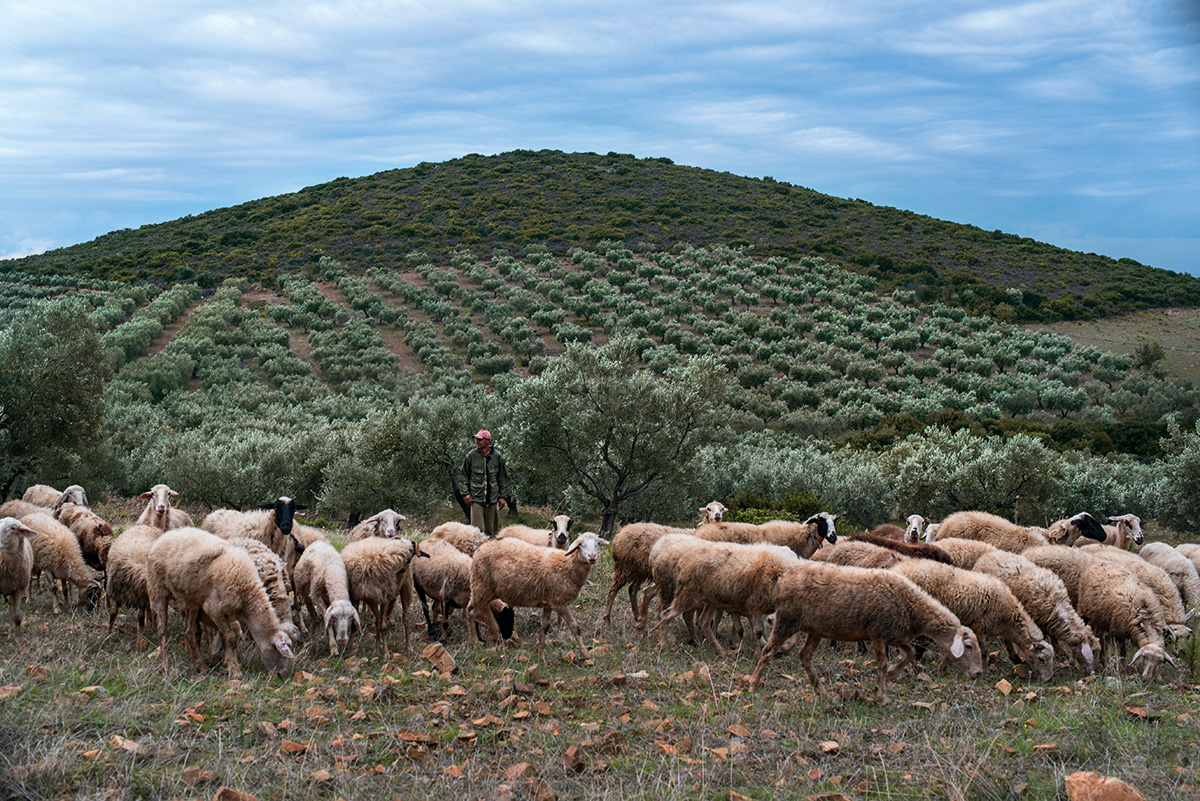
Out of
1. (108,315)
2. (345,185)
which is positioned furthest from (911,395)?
(345,185)

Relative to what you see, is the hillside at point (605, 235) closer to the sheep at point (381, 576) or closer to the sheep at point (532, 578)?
the sheep at point (532, 578)

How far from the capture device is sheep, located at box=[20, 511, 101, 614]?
36.8 ft

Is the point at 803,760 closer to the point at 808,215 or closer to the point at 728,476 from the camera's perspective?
the point at 728,476

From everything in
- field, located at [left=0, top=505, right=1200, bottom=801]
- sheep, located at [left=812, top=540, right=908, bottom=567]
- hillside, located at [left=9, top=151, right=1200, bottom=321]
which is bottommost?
field, located at [left=0, top=505, right=1200, bottom=801]

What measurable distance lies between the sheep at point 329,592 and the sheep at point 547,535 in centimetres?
261

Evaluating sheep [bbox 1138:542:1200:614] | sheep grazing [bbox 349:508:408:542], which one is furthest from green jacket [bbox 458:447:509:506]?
sheep [bbox 1138:542:1200:614]

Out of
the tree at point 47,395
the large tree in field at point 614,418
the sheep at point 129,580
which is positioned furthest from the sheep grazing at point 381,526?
the tree at point 47,395

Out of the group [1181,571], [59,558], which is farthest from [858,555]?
[59,558]

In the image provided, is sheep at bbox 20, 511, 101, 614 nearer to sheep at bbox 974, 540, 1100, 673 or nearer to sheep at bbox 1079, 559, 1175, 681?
sheep at bbox 974, 540, 1100, 673

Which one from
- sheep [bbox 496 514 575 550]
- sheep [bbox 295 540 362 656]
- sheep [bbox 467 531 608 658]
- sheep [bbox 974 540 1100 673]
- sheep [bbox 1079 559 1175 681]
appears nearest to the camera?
sheep [bbox 295 540 362 656]

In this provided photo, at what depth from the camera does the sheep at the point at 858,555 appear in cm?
1113

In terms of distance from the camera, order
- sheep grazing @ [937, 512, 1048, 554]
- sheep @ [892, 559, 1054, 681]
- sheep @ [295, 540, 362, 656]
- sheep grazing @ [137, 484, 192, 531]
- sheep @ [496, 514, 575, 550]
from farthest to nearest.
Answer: sheep grazing @ [937, 512, 1048, 554] → sheep grazing @ [137, 484, 192, 531] → sheep @ [496, 514, 575, 550] → sheep @ [892, 559, 1054, 681] → sheep @ [295, 540, 362, 656]

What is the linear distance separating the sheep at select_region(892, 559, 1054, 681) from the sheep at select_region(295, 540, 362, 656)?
7612 millimetres

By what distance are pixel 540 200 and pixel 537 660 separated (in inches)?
3956
